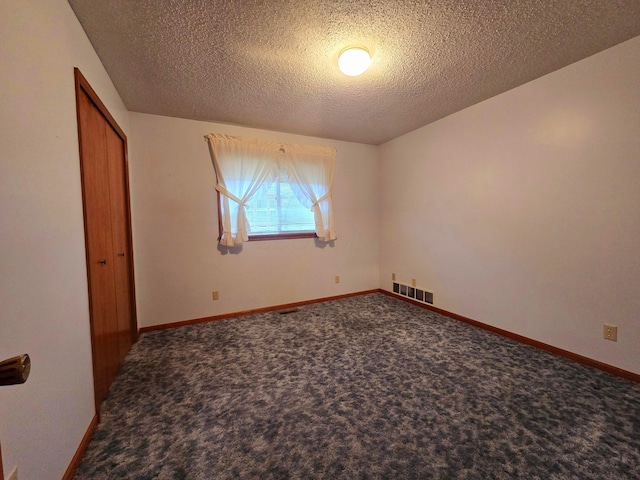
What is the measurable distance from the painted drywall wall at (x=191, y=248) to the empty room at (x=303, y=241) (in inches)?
1.0

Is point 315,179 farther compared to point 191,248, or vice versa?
point 315,179

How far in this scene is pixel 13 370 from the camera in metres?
0.47

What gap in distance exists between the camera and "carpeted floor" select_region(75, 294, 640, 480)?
1252mm

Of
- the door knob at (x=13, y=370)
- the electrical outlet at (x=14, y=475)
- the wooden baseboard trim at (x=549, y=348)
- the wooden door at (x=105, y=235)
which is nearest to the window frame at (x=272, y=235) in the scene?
the wooden door at (x=105, y=235)

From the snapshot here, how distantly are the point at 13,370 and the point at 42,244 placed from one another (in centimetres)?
91

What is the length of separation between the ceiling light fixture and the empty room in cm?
2

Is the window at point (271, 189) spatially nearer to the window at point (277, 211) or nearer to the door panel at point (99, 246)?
the window at point (277, 211)

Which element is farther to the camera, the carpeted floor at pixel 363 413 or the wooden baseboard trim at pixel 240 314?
the wooden baseboard trim at pixel 240 314

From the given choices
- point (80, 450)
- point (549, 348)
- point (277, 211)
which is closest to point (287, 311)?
point (277, 211)

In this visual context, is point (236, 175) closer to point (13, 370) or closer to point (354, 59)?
point (354, 59)

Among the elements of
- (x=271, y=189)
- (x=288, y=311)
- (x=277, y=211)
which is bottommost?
(x=288, y=311)

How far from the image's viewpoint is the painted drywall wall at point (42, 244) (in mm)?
899

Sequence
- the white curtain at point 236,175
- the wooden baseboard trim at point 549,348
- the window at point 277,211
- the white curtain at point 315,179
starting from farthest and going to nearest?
1. the white curtain at point 315,179
2. the window at point 277,211
3. the white curtain at point 236,175
4. the wooden baseboard trim at point 549,348

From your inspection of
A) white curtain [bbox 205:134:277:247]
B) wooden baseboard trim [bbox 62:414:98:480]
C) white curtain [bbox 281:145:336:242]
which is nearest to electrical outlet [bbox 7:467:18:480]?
wooden baseboard trim [bbox 62:414:98:480]
